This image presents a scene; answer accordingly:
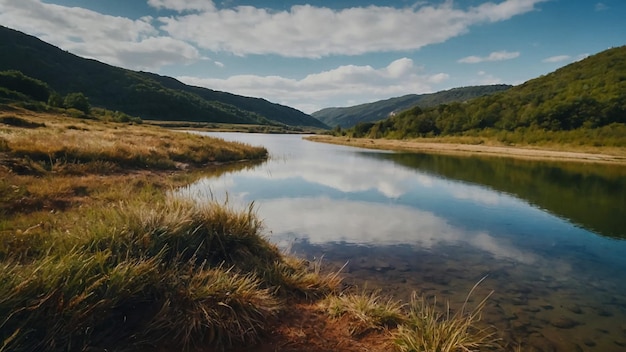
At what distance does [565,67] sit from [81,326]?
164809mm

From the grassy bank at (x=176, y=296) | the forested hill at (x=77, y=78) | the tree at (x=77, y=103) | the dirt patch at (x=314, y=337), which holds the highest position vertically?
the forested hill at (x=77, y=78)

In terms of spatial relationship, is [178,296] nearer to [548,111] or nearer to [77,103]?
[548,111]

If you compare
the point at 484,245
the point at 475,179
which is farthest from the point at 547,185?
the point at 484,245

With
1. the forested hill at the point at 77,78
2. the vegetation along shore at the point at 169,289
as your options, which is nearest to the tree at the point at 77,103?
the vegetation along shore at the point at 169,289

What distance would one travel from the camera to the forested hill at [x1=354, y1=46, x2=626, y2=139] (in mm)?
70688

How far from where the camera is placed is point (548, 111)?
74250mm

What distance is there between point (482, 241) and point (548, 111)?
7664 cm

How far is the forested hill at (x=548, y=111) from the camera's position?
232ft

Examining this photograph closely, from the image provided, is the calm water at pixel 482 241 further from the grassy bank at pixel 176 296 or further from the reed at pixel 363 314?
the reed at pixel 363 314

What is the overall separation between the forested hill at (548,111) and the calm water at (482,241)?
5544 centimetres

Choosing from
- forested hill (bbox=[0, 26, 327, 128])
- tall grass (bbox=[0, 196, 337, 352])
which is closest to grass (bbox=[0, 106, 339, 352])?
tall grass (bbox=[0, 196, 337, 352])

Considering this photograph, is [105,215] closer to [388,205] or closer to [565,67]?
[388,205]

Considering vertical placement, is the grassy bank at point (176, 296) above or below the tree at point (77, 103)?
below

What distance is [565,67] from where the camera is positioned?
13138cm
